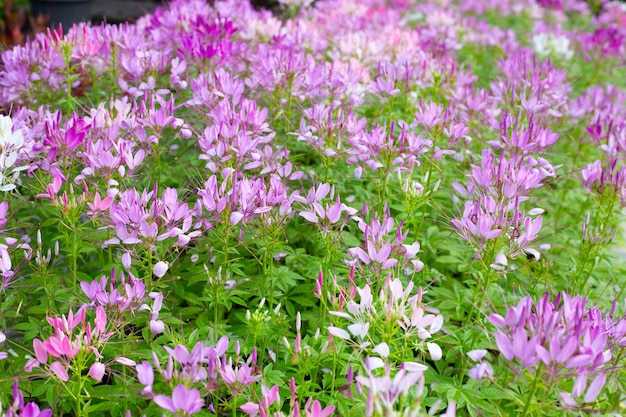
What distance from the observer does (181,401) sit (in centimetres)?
152

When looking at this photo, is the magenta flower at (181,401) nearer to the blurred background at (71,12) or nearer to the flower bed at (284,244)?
the flower bed at (284,244)

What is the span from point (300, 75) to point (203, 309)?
132cm

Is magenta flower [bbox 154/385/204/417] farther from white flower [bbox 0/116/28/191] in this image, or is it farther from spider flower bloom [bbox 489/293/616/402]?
white flower [bbox 0/116/28/191]

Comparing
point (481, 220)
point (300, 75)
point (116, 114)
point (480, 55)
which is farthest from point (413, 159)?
point (480, 55)

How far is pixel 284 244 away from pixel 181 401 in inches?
52.6

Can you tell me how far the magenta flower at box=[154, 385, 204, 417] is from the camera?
4.96 feet

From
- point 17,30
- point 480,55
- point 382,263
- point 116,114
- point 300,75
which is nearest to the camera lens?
point 382,263

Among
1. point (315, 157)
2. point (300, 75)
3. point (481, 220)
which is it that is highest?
point (300, 75)

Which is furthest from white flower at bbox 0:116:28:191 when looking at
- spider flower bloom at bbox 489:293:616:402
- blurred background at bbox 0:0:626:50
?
blurred background at bbox 0:0:626:50

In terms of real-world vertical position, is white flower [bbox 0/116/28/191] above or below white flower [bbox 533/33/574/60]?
above

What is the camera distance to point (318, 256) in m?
2.79

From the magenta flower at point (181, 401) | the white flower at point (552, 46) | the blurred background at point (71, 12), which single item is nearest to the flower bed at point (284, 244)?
the magenta flower at point (181, 401)

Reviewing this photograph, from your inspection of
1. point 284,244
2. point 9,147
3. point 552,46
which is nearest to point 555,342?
point 284,244

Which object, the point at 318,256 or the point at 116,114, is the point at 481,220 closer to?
the point at 318,256
